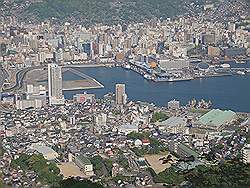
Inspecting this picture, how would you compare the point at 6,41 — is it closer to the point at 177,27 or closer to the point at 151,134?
the point at 177,27

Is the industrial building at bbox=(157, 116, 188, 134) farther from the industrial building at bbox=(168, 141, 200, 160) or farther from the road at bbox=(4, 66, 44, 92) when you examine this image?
the road at bbox=(4, 66, 44, 92)

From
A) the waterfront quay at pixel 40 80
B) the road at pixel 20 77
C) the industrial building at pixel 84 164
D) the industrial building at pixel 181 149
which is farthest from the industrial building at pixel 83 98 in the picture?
the industrial building at pixel 84 164

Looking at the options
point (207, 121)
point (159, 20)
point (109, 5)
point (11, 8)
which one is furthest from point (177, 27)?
point (207, 121)

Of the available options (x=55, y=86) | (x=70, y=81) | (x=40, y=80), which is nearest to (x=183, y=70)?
(x=70, y=81)

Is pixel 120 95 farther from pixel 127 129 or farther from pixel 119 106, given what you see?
pixel 127 129

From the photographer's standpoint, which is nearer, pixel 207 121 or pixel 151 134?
pixel 151 134

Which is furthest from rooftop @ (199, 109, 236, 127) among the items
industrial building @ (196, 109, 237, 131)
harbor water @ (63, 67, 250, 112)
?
harbor water @ (63, 67, 250, 112)
